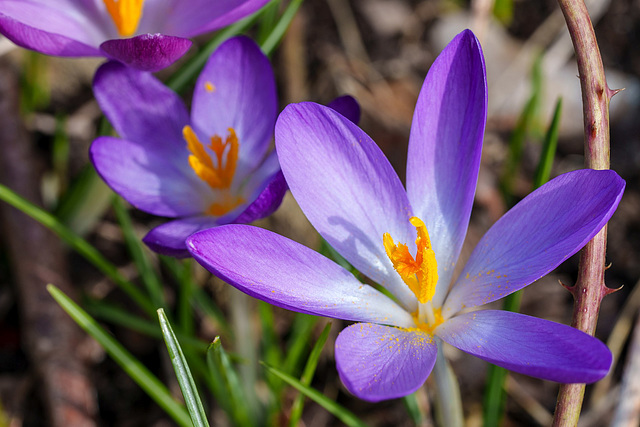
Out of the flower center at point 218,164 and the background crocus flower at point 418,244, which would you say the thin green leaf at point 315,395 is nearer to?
the background crocus flower at point 418,244

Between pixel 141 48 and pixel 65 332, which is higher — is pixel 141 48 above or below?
above

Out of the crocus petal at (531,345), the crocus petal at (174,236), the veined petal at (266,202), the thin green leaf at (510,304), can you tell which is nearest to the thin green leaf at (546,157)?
the thin green leaf at (510,304)

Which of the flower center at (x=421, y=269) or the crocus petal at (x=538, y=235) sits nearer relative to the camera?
the crocus petal at (x=538, y=235)

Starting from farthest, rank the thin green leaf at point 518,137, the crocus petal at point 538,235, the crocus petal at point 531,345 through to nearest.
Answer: the thin green leaf at point 518,137, the crocus petal at point 538,235, the crocus petal at point 531,345

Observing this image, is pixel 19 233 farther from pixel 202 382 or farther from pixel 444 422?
pixel 444 422

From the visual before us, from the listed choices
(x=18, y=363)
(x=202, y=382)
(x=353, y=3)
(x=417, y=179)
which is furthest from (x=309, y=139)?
(x=353, y=3)

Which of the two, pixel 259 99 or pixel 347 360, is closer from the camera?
pixel 347 360
